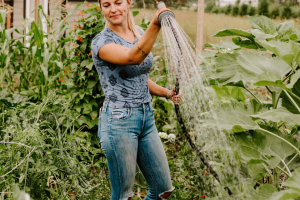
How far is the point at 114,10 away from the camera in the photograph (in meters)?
1.36

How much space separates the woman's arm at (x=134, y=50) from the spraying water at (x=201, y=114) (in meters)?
0.05

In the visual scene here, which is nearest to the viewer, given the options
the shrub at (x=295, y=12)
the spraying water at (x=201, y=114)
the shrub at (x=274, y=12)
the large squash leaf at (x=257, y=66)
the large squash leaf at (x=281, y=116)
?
the large squash leaf at (x=281, y=116)

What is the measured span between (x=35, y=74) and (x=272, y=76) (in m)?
2.92

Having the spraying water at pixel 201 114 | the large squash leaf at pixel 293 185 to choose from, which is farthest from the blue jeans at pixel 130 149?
the large squash leaf at pixel 293 185

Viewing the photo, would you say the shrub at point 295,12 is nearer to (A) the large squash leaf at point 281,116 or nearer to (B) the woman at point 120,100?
(B) the woman at point 120,100

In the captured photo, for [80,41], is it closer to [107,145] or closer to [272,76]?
[107,145]

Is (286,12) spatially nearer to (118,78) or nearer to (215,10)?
(215,10)

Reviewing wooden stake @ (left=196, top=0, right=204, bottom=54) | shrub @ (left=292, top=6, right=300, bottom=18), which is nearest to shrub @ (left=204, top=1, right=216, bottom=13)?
shrub @ (left=292, top=6, right=300, bottom=18)

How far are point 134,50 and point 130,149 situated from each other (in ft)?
1.64

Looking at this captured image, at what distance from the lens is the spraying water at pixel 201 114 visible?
1255mm

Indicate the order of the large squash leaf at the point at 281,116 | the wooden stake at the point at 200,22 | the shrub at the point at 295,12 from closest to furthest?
the large squash leaf at the point at 281,116 → the wooden stake at the point at 200,22 → the shrub at the point at 295,12

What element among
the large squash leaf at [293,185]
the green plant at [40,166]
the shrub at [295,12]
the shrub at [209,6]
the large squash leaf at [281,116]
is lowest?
the green plant at [40,166]

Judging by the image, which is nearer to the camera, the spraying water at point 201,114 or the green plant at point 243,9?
the spraying water at point 201,114

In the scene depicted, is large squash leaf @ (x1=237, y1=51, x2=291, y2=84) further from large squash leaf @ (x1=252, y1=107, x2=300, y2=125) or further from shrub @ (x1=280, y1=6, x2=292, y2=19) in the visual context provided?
shrub @ (x1=280, y1=6, x2=292, y2=19)
